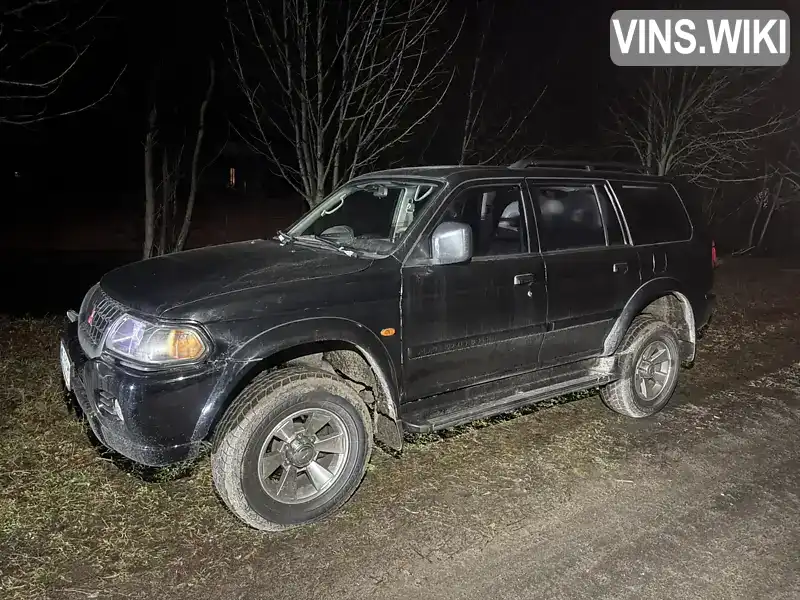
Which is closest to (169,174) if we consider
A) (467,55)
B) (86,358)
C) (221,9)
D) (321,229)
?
(221,9)

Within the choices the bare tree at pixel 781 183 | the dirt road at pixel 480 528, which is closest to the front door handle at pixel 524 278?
the dirt road at pixel 480 528

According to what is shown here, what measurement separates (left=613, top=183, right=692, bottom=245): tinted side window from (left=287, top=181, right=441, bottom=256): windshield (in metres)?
1.81

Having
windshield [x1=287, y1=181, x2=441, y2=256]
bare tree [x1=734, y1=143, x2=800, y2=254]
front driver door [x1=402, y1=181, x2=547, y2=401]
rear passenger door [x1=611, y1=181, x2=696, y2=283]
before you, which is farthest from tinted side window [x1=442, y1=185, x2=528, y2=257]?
bare tree [x1=734, y1=143, x2=800, y2=254]

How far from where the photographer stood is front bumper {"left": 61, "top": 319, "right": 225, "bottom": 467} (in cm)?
312

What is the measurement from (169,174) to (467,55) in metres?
6.58

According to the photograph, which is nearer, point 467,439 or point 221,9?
point 467,439

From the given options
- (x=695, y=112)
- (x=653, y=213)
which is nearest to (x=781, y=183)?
(x=695, y=112)

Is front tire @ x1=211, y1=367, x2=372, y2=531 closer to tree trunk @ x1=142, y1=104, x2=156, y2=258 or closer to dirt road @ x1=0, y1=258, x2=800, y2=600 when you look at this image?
dirt road @ x1=0, y1=258, x2=800, y2=600

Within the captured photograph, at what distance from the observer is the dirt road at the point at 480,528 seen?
9.87 ft

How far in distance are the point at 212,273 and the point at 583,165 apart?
306cm

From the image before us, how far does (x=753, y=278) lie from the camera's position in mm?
12977

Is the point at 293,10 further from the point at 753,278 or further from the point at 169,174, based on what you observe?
the point at 753,278

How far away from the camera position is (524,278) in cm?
431

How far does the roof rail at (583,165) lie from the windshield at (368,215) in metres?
0.86
